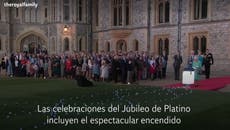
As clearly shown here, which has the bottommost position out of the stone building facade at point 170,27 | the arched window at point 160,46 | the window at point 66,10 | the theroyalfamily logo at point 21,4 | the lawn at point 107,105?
the lawn at point 107,105

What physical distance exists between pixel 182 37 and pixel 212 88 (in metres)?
13.0

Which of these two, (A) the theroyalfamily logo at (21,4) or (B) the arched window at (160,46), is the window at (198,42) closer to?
(B) the arched window at (160,46)

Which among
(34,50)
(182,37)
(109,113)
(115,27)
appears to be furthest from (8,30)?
(109,113)

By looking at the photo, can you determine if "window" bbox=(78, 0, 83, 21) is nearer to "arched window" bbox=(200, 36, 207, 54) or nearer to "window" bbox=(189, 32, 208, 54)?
"window" bbox=(189, 32, 208, 54)

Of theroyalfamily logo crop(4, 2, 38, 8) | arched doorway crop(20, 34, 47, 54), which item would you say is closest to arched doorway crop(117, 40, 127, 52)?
arched doorway crop(20, 34, 47, 54)

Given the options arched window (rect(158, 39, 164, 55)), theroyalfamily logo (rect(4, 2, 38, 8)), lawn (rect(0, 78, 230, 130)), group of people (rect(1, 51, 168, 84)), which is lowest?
lawn (rect(0, 78, 230, 130))

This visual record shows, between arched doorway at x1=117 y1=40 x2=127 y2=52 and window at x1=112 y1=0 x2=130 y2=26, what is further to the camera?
arched doorway at x1=117 y1=40 x2=127 y2=52

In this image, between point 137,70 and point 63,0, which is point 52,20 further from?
point 137,70

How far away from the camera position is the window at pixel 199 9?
1105 inches

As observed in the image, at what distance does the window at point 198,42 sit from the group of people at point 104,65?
4897 millimetres

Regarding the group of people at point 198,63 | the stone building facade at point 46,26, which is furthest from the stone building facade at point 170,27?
the group of people at point 198,63

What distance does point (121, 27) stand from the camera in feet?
110

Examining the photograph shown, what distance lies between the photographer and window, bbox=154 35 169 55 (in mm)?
30641

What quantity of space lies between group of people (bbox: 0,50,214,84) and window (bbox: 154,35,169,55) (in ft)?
20.7
